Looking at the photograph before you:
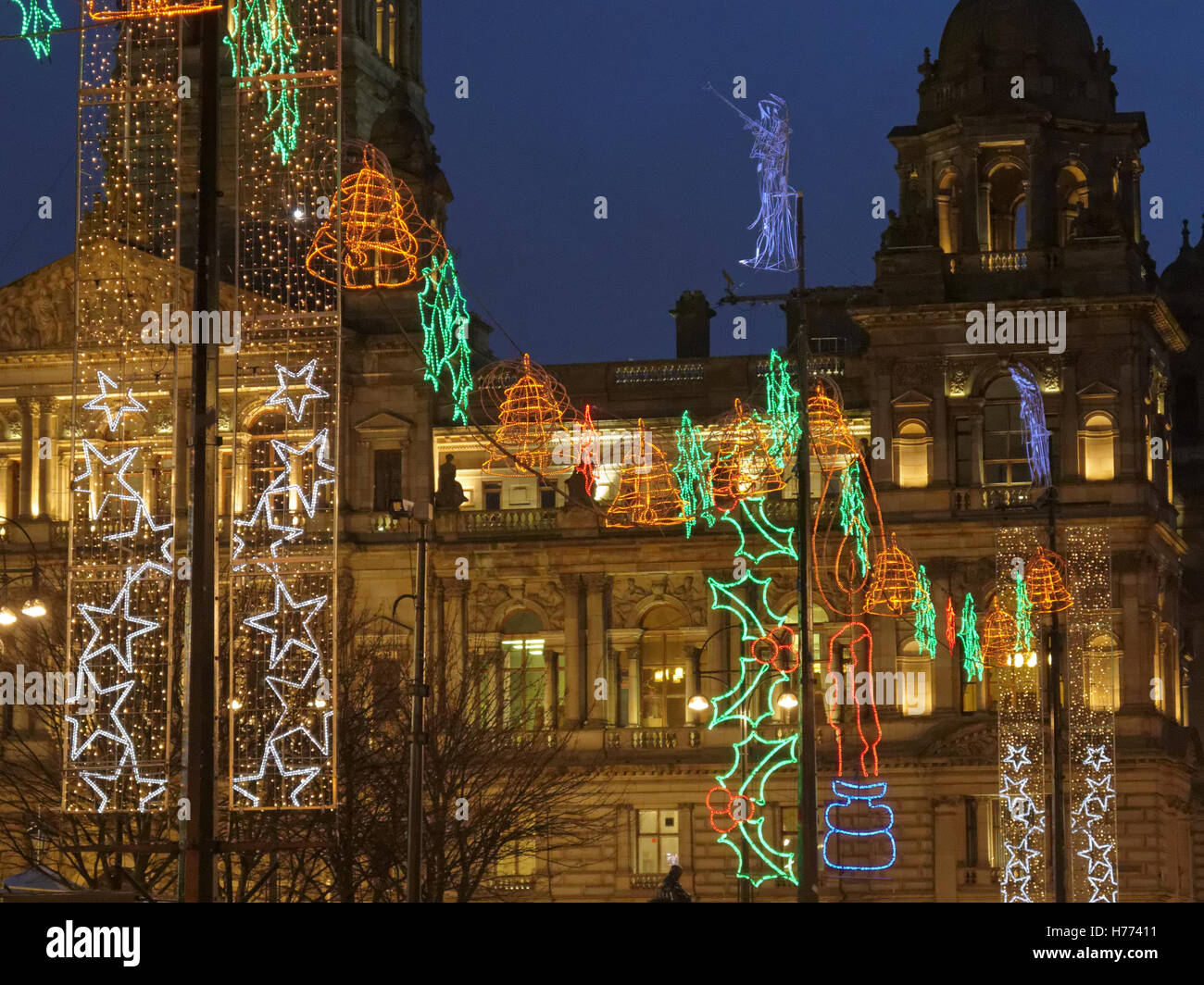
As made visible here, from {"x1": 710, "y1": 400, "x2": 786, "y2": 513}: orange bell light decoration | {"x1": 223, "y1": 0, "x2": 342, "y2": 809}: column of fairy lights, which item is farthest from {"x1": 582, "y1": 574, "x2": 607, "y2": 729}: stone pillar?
{"x1": 223, "y1": 0, "x2": 342, "y2": 809}: column of fairy lights

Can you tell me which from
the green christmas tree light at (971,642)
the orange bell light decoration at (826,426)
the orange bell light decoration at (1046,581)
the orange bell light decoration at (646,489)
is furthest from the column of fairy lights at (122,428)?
the green christmas tree light at (971,642)

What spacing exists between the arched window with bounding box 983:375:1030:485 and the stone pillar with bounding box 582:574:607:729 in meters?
11.8

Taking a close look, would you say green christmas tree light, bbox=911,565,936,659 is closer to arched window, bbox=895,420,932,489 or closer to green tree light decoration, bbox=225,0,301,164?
arched window, bbox=895,420,932,489

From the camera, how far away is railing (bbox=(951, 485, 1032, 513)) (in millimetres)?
76875

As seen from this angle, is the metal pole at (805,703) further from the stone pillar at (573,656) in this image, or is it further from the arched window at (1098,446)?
the stone pillar at (573,656)

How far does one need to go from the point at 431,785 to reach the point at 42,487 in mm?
32125

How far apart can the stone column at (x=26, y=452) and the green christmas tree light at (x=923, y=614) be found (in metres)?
26.4

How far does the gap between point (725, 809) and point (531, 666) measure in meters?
7.89

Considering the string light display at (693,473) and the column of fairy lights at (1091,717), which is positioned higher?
the string light display at (693,473)

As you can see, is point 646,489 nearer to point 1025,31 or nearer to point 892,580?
point 892,580

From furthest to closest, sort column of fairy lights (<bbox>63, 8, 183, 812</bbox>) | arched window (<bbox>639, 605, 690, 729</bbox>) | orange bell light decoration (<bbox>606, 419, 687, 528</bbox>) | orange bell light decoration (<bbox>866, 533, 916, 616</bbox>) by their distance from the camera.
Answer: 1. arched window (<bbox>639, 605, 690, 729</bbox>)
2. orange bell light decoration (<bbox>606, 419, 687, 528</bbox>)
3. orange bell light decoration (<bbox>866, 533, 916, 616</bbox>)
4. column of fairy lights (<bbox>63, 8, 183, 812</bbox>)

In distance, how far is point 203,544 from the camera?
21.8 m

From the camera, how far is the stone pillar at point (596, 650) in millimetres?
79312

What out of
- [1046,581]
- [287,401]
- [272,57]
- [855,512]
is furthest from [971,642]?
[287,401]
